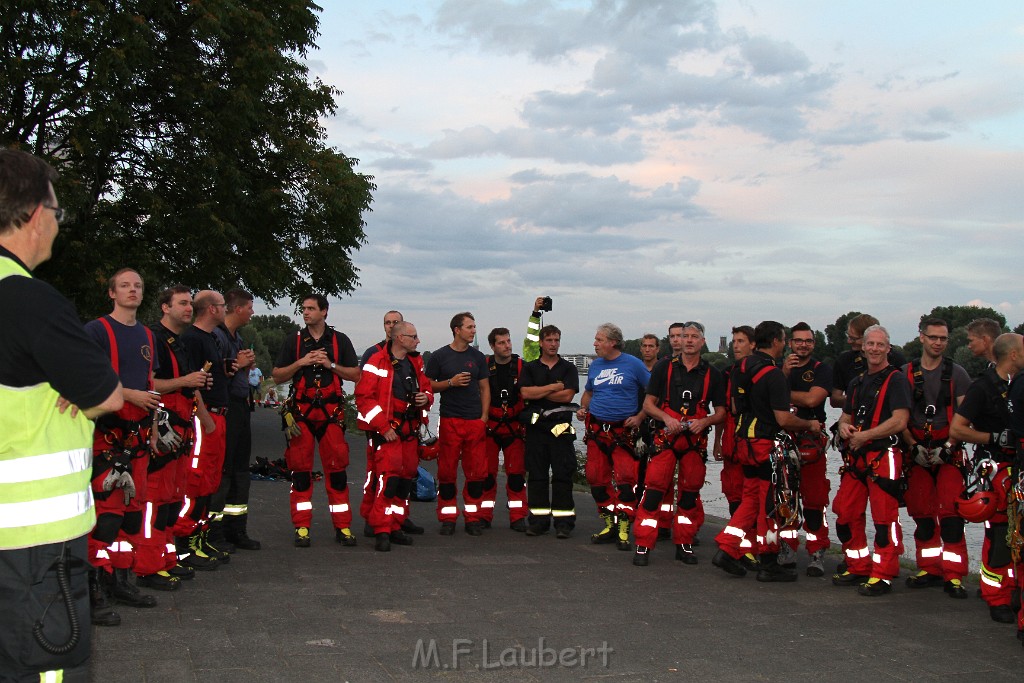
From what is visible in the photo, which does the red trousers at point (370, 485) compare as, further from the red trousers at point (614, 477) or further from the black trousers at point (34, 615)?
the black trousers at point (34, 615)

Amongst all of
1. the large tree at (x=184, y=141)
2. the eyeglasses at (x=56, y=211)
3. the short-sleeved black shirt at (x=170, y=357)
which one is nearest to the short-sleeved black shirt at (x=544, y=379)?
the short-sleeved black shirt at (x=170, y=357)

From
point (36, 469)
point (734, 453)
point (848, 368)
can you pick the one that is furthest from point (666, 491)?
point (36, 469)

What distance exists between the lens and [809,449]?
8609mm

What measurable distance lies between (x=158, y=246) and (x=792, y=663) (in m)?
16.9

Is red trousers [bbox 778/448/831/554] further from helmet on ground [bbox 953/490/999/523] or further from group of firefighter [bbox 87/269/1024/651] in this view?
helmet on ground [bbox 953/490/999/523]

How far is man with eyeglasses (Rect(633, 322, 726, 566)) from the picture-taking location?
8.73 m

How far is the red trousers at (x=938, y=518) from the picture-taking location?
296 inches

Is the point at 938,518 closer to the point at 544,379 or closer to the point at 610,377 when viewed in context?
the point at 610,377

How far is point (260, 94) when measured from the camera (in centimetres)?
1956

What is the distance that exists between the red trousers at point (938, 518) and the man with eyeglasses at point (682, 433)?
1857 millimetres

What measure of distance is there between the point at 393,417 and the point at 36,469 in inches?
251

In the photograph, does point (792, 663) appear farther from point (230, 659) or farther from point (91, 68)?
point (91, 68)

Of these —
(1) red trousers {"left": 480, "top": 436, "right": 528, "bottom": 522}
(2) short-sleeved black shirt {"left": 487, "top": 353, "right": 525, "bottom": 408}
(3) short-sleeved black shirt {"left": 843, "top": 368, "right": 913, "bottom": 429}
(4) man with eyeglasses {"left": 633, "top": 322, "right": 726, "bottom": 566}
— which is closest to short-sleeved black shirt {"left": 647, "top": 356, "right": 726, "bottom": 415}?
(4) man with eyeglasses {"left": 633, "top": 322, "right": 726, "bottom": 566}

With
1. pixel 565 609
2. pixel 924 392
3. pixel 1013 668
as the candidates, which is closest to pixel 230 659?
pixel 565 609
